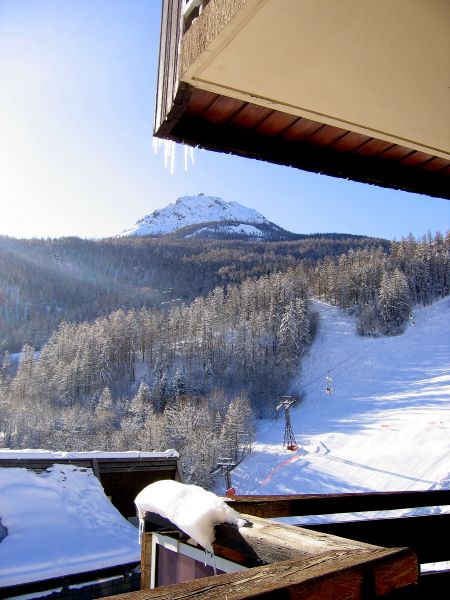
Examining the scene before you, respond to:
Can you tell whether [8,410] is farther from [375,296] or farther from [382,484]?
[375,296]

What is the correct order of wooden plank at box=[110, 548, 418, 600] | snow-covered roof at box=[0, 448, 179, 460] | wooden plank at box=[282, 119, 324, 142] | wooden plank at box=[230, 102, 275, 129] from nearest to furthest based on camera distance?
wooden plank at box=[110, 548, 418, 600] < wooden plank at box=[230, 102, 275, 129] < wooden plank at box=[282, 119, 324, 142] < snow-covered roof at box=[0, 448, 179, 460]

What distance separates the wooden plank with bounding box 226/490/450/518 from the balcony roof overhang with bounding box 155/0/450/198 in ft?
4.55

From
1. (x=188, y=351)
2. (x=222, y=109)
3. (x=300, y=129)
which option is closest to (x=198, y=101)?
(x=222, y=109)

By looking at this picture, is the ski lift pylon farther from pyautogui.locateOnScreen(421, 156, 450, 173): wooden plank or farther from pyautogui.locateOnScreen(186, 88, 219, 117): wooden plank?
pyautogui.locateOnScreen(186, 88, 219, 117): wooden plank

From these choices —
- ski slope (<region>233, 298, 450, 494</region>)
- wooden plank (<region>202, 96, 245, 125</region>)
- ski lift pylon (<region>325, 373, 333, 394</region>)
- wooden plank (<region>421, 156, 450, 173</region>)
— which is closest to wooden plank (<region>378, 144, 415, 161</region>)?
wooden plank (<region>421, 156, 450, 173</region>)

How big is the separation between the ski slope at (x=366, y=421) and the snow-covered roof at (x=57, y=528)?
18.2 metres

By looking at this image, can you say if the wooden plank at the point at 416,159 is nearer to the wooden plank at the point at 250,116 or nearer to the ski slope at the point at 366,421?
the wooden plank at the point at 250,116

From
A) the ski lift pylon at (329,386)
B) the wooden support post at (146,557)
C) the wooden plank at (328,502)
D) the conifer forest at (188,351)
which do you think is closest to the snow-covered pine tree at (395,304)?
the conifer forest at (188,351)

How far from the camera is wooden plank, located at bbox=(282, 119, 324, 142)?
6.57ft

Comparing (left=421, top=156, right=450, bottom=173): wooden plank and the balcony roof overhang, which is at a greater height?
the balcony roof overhang

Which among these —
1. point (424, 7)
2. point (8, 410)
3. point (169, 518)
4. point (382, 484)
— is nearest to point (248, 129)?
point (424, 7)

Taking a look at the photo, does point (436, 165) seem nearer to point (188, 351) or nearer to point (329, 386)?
point (329, 386)

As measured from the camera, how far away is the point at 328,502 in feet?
5.63

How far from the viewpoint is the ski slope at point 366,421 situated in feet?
86.7
